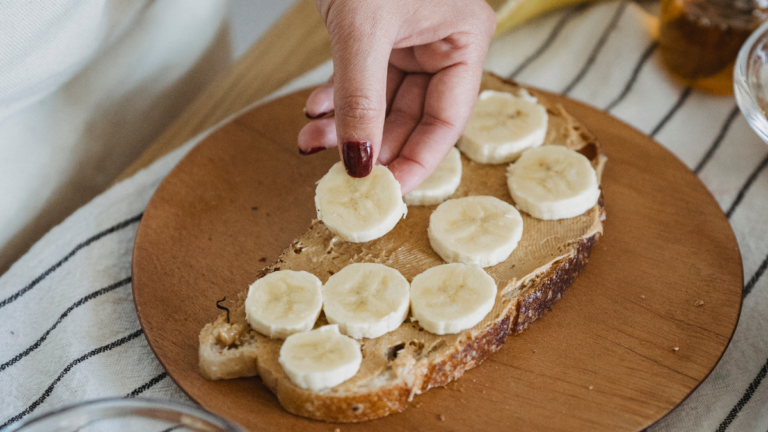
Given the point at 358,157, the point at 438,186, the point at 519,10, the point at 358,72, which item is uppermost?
the point at 358,72

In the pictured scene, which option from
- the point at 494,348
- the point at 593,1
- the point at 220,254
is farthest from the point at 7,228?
the point at 593,1

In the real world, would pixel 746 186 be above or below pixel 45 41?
below

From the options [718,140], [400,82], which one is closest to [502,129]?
[400,82]

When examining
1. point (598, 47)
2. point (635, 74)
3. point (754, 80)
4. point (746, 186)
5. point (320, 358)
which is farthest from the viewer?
point (598, 47)

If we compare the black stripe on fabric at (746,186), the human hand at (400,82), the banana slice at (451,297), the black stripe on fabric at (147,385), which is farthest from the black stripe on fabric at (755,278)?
the black stripe on fabric at (147,385)

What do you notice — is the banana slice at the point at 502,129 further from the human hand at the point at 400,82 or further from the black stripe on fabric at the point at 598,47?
the black stripe on fabric at the point at 598,47

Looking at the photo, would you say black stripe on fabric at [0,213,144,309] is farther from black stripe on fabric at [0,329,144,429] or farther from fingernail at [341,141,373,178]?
fingernail at [341,141,373,178]

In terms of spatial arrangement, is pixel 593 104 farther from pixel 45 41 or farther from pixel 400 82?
pixel 45 41
